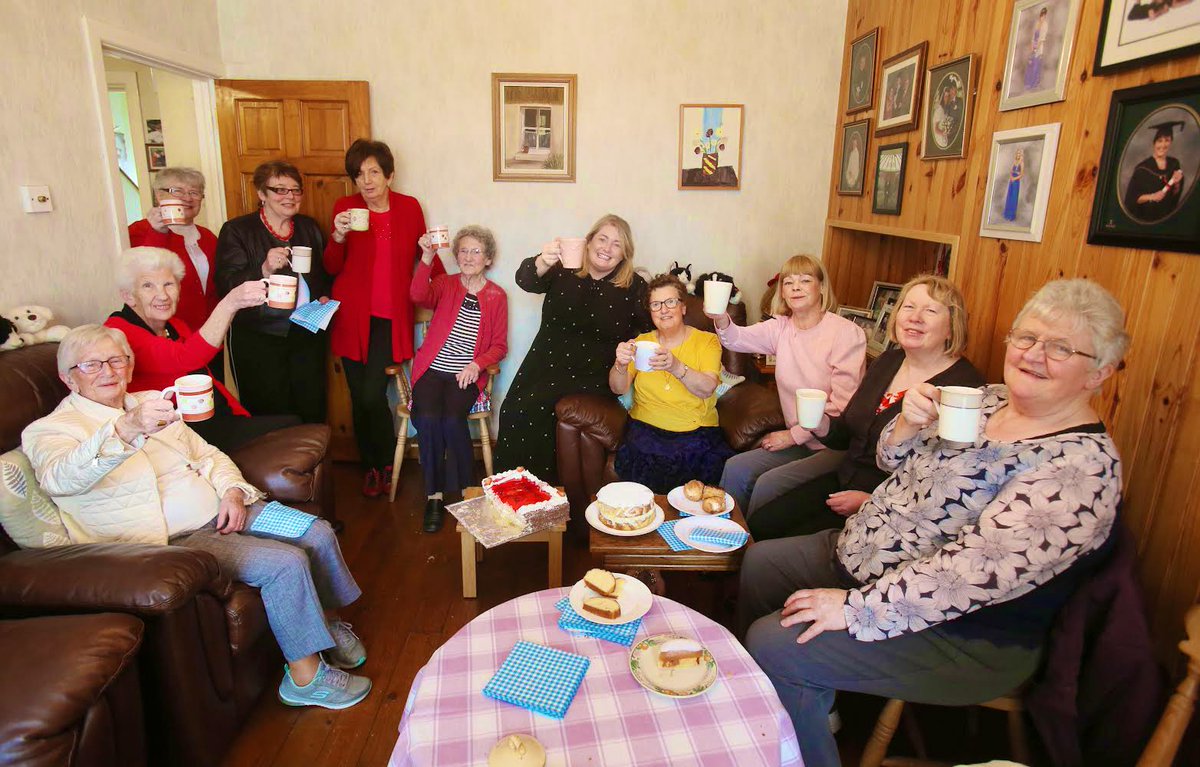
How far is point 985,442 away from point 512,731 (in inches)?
46.6

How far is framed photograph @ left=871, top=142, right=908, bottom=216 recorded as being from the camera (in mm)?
2859

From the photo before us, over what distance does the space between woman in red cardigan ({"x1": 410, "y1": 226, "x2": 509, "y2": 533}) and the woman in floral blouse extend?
1899 mm

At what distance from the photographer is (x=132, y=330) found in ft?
7.27

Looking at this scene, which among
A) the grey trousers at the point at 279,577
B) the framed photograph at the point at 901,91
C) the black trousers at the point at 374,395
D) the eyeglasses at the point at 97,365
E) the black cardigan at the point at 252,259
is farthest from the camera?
the black trousers at the point at 374,395

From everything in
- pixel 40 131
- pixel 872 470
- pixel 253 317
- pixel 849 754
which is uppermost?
pixel 40 131

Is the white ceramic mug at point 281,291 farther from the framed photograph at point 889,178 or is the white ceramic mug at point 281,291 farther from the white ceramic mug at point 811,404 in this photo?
the framed photograph at point 889,178

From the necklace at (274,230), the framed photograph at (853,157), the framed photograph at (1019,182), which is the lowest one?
the necklace at (274,230)

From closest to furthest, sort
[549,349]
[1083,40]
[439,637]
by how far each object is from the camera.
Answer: [1083,40], [439,637], [549,349]

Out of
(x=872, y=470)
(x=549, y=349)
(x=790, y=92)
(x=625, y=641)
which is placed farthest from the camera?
(x=790, y=92)

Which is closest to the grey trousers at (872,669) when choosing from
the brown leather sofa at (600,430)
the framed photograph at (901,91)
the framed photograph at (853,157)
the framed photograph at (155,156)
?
the brown leather sofa at (600,430)

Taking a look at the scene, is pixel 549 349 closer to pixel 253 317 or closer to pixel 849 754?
pixel 253 317

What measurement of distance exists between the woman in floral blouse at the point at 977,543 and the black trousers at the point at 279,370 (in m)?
2.60

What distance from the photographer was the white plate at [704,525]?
198cm

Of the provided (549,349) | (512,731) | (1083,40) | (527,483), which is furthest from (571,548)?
(1083,40)
